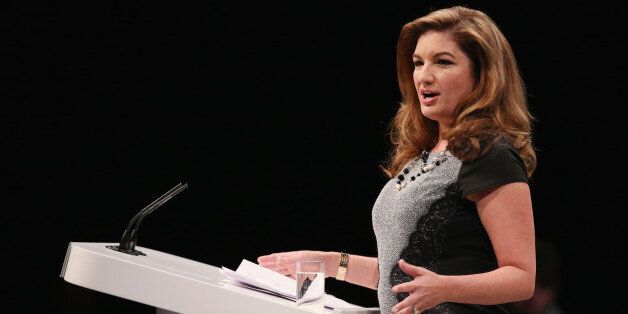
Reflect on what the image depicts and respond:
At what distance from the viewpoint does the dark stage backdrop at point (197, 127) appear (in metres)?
3.65

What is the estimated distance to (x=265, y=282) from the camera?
66.0 inches

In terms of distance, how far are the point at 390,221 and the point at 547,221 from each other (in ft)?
5.75

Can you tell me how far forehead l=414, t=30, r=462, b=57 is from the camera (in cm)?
171

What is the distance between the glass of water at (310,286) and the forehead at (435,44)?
535 mm

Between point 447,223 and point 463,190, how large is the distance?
79 mm

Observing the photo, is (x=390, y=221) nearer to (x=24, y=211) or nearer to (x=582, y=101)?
(x=582, y=101)

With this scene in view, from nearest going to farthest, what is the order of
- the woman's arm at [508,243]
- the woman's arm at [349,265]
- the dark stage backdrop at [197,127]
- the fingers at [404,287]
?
the fingers at [404,287] < the woman's arm at [508,243] < the woman's arm at [349,265] < the dark stage backdrop at [197,127]

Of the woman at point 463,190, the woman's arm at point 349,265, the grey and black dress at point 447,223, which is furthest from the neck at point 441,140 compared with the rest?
the woman's arm at point 349,265

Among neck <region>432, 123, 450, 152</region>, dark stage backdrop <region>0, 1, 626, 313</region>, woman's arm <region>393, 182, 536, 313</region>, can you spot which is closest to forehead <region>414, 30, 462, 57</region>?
neck <region>432, 123, 450, 152</region>

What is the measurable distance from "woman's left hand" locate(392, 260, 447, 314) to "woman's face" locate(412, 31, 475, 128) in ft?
1.52

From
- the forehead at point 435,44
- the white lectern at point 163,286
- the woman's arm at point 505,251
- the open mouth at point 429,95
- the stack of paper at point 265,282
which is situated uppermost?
the forehead at point 435,44

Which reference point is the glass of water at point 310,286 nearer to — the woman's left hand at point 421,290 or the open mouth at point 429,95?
the woman's left hand at point 421,290

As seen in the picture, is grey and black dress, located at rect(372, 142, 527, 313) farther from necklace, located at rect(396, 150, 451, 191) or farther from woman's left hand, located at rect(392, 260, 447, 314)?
woman's left hand, located at rect(392, 260, 447, 314)

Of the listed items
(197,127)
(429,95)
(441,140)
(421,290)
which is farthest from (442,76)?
(197,127)
